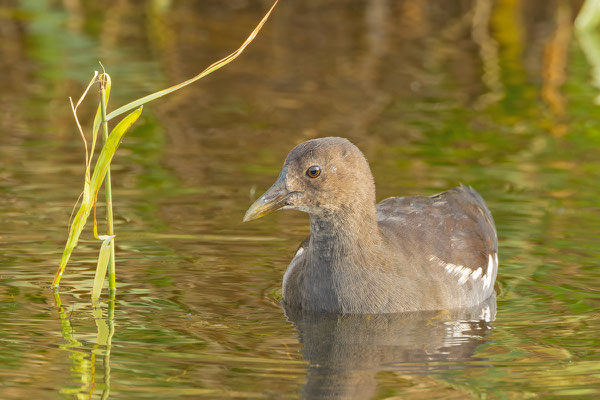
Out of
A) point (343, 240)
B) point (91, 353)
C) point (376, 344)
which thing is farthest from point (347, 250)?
point (91, 353)

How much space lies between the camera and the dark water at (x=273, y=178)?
5969mm

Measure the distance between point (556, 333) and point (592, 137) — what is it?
17.6 ft

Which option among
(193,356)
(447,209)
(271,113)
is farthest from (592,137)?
(193,356)

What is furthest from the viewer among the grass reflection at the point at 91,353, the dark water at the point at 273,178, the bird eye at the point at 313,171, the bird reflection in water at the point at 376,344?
the bird eye at the point at 313,171

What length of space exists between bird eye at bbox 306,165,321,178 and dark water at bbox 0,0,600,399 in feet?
2.76

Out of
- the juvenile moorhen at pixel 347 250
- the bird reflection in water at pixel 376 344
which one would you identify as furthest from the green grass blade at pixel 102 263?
the bird reflection in water at pixel 376 344

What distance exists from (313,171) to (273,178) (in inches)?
124

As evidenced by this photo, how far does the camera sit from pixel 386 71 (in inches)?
589

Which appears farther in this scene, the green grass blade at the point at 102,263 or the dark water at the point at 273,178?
the green grass blade at the point at 102,263

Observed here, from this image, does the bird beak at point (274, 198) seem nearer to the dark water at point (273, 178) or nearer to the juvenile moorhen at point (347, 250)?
the juvenile moorhen at point (347, 250)

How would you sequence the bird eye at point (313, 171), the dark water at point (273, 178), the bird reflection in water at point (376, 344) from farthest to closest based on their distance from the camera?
1. the bird eye at point (313, 171)
2. the dark water at point (273, 178)
3. the bird reflection in water at point (376, 344)

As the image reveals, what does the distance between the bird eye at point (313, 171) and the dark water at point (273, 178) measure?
843 mm

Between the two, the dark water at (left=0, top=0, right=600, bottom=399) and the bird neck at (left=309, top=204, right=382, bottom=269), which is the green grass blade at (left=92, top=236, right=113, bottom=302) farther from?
the bird neck at (left=309, top=204, right=382, bottom=269)

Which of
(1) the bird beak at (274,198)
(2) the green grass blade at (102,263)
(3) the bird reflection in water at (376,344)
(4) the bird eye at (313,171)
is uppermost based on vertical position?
(4) the bird eye at (313,171)
